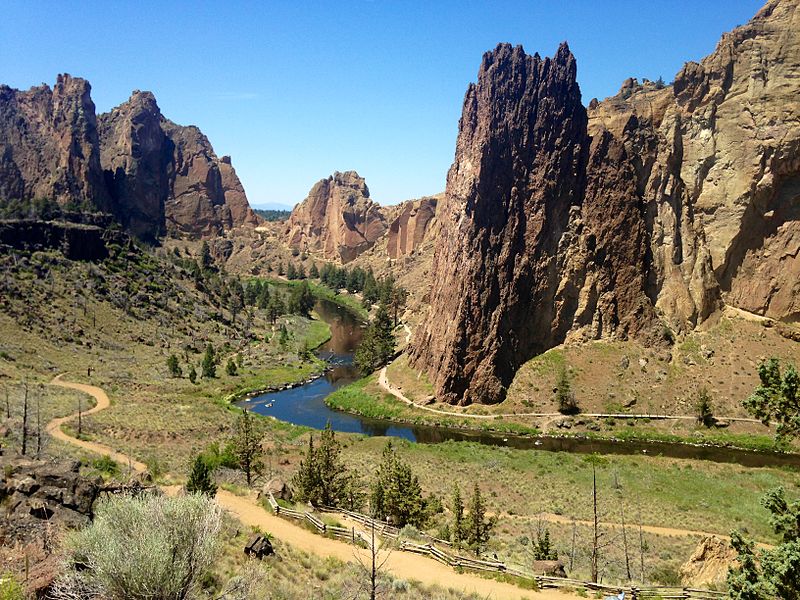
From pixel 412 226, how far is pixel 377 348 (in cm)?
9167

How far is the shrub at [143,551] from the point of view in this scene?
1218 cm

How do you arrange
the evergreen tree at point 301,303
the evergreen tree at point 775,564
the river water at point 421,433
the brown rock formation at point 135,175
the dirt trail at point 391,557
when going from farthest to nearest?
the brown rock formation at point 135,175 → the evergreen tree at point 301,303 → the river water at point 421,433 → the dirt trail at point 391,557 → the evergreen tree at point 775,564

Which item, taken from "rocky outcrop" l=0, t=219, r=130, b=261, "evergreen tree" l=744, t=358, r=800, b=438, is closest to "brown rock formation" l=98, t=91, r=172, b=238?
"rocky outcrop" l=0, t=219, r=130, b=261

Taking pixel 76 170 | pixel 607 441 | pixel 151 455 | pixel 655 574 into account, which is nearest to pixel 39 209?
pixel 76 170

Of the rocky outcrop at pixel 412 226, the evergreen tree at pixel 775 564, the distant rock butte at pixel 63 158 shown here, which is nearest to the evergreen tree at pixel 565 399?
the evergreen tree at pixel 775 564

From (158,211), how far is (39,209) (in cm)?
9206

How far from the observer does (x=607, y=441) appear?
5825cm

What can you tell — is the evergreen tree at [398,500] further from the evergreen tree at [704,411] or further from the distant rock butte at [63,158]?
the distant rock butte at [63,158]

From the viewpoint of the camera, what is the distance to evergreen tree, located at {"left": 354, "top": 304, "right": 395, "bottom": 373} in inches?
3337

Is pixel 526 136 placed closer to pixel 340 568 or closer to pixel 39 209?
pixel 340 568

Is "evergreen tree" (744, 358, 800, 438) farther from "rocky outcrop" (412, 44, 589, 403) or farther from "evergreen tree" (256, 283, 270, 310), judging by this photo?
"evergreen tree" (256, 283, 270, 310)

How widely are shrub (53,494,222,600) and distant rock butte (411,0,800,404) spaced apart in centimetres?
5582

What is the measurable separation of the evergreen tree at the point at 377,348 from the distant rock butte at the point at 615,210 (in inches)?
438

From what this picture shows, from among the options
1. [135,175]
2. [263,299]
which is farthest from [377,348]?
[135,175]
